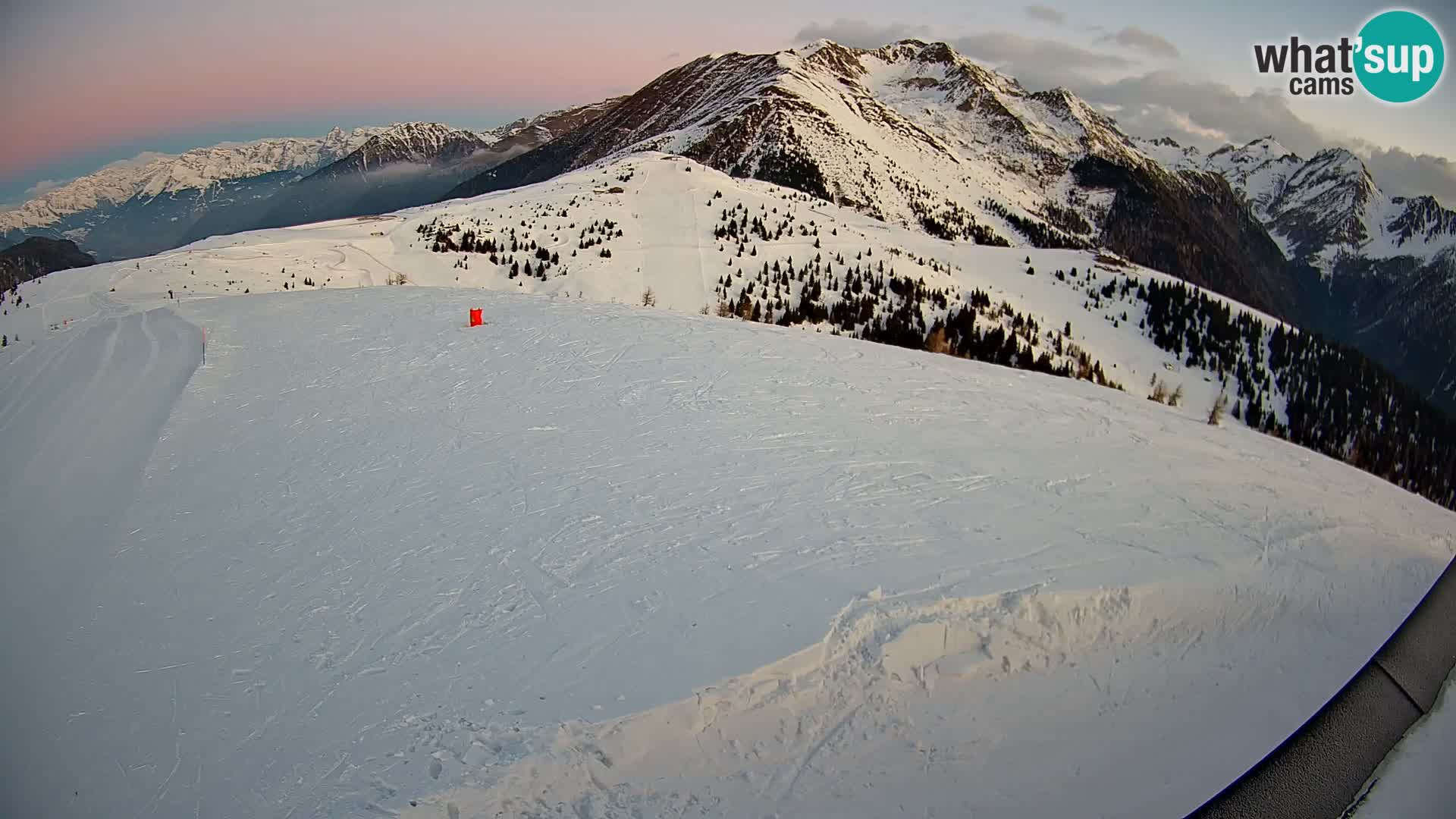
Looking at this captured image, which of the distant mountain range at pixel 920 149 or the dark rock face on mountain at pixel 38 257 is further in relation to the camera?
the dark rock face on mountain at pixel 38 257

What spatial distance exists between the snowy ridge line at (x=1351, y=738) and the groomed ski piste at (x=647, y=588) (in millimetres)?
2078

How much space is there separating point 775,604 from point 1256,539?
455 centimetres

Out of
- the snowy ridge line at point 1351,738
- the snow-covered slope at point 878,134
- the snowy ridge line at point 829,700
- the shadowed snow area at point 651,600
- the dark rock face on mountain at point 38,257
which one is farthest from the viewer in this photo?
the dark rock face on mountain at point 38,257

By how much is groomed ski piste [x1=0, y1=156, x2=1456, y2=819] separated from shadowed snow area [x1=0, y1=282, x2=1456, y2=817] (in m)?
0.03

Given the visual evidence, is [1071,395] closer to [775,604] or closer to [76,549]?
[775,604]

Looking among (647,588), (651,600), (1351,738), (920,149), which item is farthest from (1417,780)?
(920,149)

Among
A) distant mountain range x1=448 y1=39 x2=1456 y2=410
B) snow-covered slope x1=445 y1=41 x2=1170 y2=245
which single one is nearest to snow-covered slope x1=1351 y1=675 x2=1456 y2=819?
distant mountain range x1=448 y1=39 x2=1456 y2=410

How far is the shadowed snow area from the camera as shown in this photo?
355 cm

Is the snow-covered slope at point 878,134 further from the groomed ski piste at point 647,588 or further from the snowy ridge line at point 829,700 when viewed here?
the snowy ridge line at point 829,700

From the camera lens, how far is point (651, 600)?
4539mm

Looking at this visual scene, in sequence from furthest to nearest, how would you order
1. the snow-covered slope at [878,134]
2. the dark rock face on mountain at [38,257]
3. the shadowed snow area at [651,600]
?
the dark rock face on mountain at [38,257], the snow-covered slope at [878,134], the shadowed snow area at [651,600]

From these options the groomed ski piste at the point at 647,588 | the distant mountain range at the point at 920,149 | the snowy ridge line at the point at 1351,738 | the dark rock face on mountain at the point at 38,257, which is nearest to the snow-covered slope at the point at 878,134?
the distant mountain range at the point at 920,149

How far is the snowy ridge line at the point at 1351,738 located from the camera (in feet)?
5.42

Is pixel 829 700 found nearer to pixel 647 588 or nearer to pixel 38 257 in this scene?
pixel 647 588
